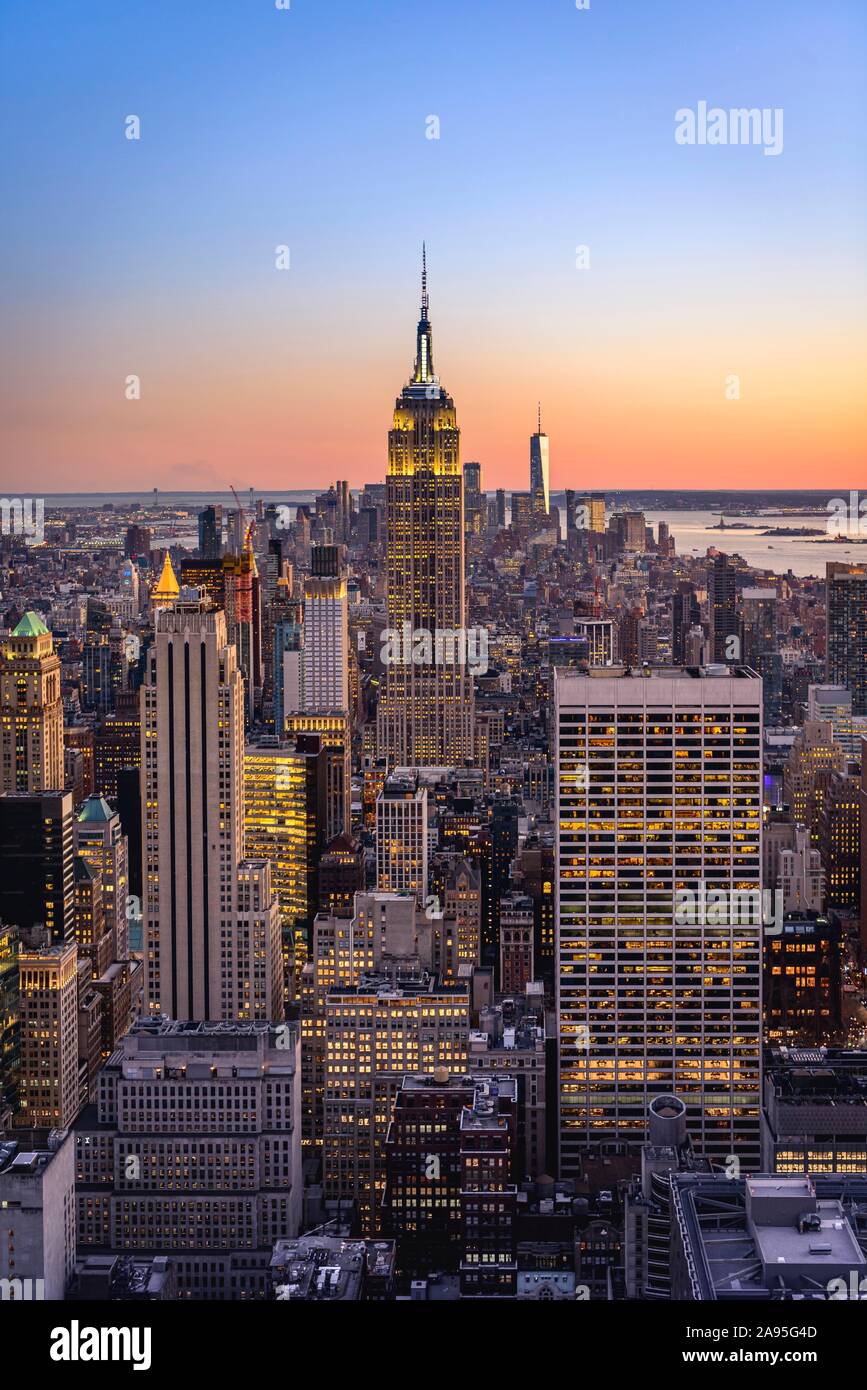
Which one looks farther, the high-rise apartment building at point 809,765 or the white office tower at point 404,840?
the white office tower at point 404,840

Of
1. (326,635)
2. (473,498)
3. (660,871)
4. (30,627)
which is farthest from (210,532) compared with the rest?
(473,498)

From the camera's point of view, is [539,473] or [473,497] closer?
[539,473]

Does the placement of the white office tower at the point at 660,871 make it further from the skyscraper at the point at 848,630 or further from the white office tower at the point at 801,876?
the white office tower at the point at 801,876

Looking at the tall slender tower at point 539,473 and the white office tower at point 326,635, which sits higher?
the tall slender tower at point 539,473

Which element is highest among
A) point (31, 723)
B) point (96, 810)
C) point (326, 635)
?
point (326, 635)

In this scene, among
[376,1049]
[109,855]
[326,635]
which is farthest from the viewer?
[326,635]

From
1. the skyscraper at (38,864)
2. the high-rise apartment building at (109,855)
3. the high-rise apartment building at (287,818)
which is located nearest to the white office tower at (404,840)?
the high-rise apartment building at (287,818)

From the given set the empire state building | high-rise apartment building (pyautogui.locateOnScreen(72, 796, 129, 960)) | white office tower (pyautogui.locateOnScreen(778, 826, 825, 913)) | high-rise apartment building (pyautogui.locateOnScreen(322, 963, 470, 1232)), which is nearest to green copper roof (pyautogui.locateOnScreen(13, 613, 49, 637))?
high-rise apartment building (pyautogui.locateOnScreen(72, 796, 129, 960))

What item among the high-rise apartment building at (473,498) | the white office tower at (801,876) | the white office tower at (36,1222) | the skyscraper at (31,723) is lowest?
the white office tower at (36,1222)

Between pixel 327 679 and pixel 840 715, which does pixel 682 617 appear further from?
pixel 327 679
